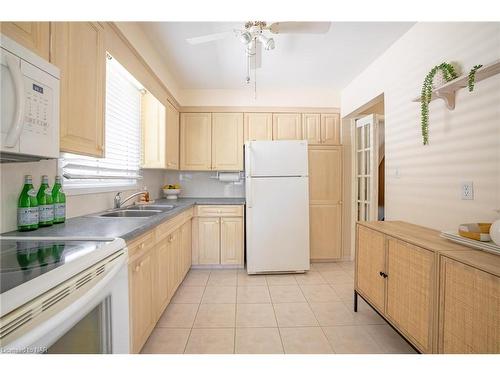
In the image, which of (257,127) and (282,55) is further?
(257,127)

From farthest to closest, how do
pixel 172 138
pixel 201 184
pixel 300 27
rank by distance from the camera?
pixel 201 184
pixel 172 138
pixel 300 27

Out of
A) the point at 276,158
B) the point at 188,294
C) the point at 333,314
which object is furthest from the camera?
the point at 276,158

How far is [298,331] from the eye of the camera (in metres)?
1.97

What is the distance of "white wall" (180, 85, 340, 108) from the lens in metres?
3.74

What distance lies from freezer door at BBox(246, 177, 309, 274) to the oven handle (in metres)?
2.42

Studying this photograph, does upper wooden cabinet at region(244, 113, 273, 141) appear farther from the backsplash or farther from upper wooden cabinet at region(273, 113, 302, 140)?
the backsplash

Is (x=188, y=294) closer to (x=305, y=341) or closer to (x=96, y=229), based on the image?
(x=305, y=341)

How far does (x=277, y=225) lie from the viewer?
10.5ft

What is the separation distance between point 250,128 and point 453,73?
7.85ft

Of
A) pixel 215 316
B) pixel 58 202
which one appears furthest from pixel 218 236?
pixel 58 202

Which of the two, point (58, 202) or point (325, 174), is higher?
point (325, 174)

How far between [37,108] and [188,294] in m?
2.14
